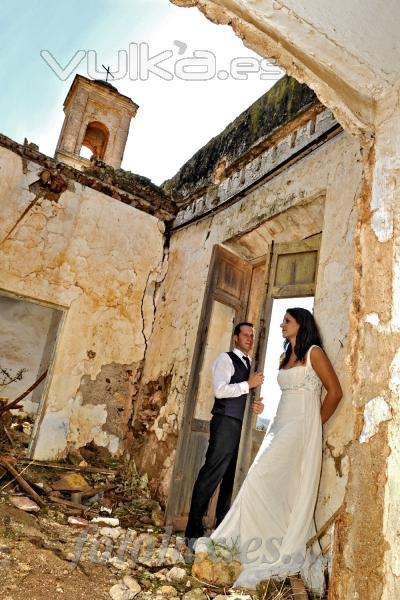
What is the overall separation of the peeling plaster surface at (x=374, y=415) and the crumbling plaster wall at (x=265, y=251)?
1039mm

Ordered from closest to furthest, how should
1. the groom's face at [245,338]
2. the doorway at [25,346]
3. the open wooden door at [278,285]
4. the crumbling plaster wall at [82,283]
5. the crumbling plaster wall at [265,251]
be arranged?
the crumbling plaster wall at [265,251] < the open wooden door at [278,285] < the groom's face at [245,338] < the crumbling plaster wall at [82,283] < the doorway at [25,346]

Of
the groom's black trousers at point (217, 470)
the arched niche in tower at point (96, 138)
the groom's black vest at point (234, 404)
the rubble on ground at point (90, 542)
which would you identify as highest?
the arched niche in tower at point (96, 138)

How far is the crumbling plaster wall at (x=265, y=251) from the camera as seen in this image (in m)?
2.70

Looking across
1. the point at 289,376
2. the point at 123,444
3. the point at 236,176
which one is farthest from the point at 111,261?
the point at 289,376

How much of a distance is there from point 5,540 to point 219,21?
3.05m

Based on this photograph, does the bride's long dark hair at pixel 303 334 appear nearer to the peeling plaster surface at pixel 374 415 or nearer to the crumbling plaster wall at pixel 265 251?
the crumbling plaster wall at pixel 265 251

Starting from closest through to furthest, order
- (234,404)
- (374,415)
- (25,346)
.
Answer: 1. (374,415)
2. (234,404)
3. (25,346)

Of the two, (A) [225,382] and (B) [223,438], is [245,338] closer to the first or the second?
(A) [225,382]

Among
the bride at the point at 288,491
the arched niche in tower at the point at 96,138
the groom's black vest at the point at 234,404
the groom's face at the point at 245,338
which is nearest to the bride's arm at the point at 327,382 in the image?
the bride at the point at 288,491

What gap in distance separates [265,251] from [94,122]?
A: 10.0 metres

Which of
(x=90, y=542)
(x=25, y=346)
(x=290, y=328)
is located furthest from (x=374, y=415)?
(x=25, y=346)

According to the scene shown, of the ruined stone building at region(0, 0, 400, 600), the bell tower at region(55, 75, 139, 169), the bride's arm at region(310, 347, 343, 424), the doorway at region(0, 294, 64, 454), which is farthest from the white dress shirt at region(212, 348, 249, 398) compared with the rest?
the bell tower at region(55, 75, 139, 169)

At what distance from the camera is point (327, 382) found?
101 inches

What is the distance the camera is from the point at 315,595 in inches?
89.2
